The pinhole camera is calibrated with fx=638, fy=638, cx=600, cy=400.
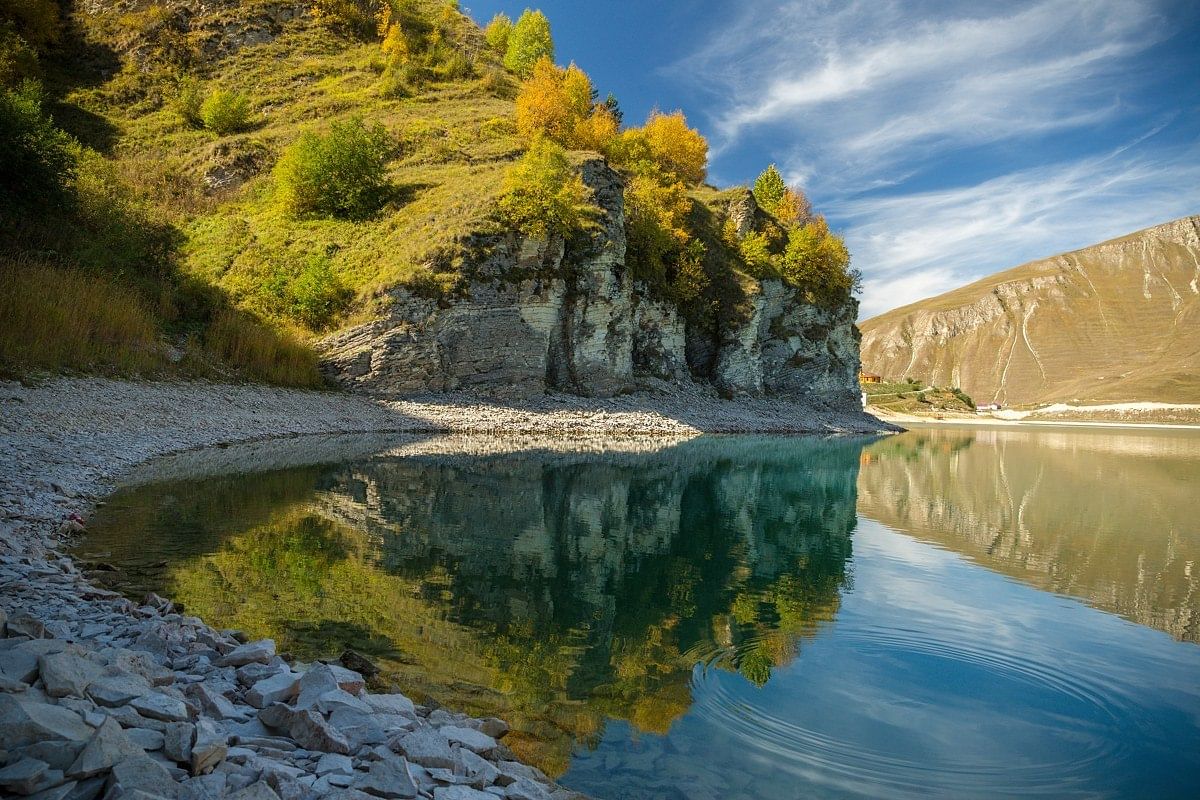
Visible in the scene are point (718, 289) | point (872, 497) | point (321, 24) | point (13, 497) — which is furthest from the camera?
point (321, 24)

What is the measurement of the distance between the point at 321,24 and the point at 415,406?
52064 millimetres

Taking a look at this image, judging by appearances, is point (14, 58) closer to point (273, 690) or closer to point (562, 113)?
point (562, 113)

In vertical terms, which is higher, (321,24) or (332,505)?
(321,24)

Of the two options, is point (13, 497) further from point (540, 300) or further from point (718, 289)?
point (718, 289)

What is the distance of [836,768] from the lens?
15.4 feet

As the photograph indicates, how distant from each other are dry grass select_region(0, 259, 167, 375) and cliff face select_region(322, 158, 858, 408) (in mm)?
9312

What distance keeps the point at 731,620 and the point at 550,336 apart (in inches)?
1233

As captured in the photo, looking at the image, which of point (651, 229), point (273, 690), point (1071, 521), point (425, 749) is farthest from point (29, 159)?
point (1071, 521)

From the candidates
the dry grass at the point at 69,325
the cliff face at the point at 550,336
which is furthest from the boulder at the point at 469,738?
the cliff face at the point at 550,336

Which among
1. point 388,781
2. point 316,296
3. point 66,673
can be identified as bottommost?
point 388,781

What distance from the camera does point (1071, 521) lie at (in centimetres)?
1559

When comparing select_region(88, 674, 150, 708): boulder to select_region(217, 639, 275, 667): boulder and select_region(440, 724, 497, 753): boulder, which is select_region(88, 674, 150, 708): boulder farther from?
select_region(440, 724, 497, 753): boulder

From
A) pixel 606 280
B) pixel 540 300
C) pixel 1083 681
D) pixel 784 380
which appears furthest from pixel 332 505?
pixel 784 380

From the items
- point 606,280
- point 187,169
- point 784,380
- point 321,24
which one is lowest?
point 784,380
